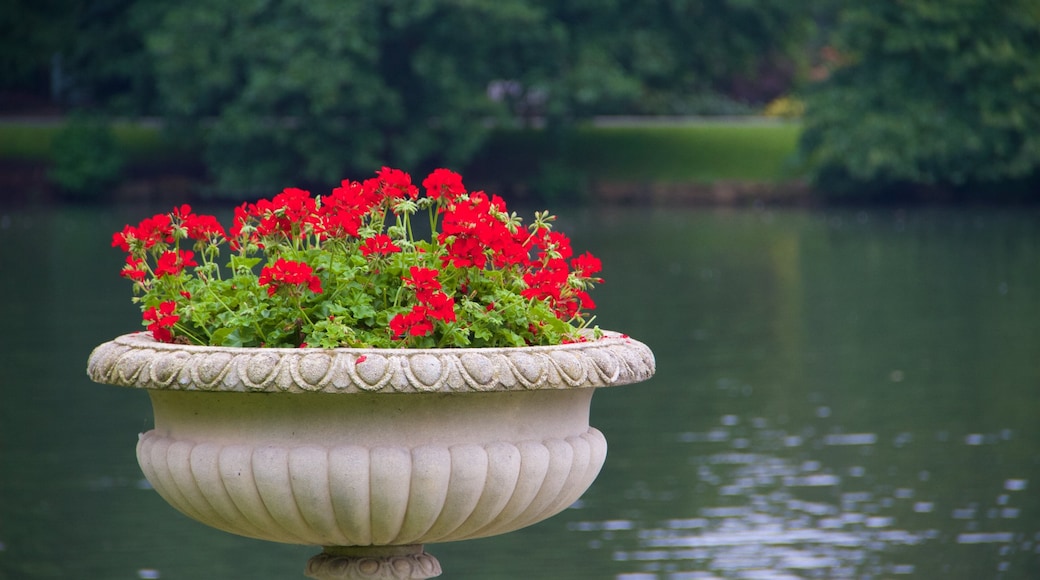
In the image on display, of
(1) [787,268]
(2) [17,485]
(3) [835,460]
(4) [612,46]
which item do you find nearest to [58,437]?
(2) [17,485]

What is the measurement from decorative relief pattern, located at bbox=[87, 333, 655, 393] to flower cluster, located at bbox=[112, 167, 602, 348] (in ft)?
0.57

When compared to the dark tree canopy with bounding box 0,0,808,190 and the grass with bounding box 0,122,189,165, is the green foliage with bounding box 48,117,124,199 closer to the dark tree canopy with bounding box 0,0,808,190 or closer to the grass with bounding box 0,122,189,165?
the grass with bounding box 0,122,189,165

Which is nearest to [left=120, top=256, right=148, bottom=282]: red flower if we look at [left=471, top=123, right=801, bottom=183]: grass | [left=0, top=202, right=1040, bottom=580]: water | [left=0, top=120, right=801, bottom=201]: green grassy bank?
[left=0, top=202, right=1040, bottom=580]: water

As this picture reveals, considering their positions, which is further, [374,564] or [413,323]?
[374,564]

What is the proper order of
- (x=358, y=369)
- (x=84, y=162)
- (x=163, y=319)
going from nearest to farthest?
(x=358, y=369), (x=163, y=319), (x=84, y=162)

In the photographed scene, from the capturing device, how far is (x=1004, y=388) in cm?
1215

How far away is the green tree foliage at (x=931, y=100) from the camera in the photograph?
33.9m

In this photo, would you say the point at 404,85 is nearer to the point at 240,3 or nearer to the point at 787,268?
the point at 240,3

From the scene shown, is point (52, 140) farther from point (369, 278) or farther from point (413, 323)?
point (413, 323)

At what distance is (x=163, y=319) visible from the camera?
356 centimetres

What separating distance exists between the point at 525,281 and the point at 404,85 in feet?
110

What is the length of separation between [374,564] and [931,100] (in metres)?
33.5

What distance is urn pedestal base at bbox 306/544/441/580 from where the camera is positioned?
3576 millimetres

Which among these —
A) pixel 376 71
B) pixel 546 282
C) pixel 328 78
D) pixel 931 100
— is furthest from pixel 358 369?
pixel 376 71
